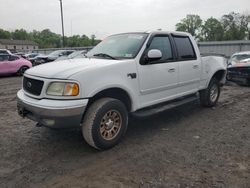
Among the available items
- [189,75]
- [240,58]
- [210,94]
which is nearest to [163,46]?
[189,75]

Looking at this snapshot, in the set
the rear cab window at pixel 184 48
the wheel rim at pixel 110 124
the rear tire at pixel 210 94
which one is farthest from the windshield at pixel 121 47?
the rear tire at pixel 210 94

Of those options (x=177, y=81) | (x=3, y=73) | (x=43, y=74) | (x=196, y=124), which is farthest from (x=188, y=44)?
(x=3, y=73)

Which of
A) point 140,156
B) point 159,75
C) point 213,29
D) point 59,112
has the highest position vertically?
point 213,29

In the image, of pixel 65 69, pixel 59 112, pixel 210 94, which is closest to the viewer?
pixel 59 112

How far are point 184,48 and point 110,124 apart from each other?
2.63 metres

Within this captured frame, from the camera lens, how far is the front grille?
13.3ft

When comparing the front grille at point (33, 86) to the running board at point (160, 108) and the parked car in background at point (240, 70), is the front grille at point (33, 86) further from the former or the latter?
the parked car in background at point (240, 70)

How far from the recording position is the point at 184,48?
5.86 metres

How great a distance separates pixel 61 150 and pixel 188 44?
3.62 metres

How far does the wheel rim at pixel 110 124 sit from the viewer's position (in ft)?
13.9

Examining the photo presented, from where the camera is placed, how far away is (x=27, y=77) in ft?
14.6

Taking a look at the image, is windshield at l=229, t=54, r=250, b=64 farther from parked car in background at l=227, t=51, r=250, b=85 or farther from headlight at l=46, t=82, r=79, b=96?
headlight at l=46, t=82, r=79, b=96

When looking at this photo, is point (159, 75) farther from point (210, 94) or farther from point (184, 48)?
point (210, 94)

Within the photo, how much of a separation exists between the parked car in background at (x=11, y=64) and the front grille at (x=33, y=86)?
1218cm
